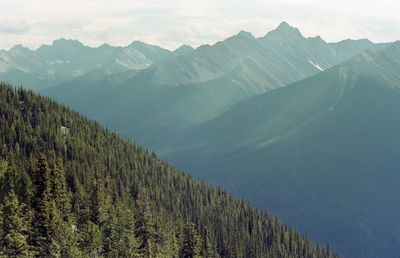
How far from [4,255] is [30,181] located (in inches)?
1183

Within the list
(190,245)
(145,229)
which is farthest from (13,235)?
(190,245)

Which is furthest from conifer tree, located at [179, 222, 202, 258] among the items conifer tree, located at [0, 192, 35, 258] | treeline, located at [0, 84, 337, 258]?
conifer tree, located at [0, 192, 35, 258]

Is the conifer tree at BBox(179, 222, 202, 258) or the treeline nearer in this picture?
the treeline

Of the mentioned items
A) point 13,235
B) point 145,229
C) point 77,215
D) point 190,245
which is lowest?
point 13,235

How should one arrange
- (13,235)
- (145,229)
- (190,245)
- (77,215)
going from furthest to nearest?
1. (190,245)
2. (145,229)
3. (77,215)
4. (13,235)

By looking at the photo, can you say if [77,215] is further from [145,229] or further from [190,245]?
[190,245]

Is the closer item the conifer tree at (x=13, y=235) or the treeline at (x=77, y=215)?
the conifer tree at (x=13, y=235)

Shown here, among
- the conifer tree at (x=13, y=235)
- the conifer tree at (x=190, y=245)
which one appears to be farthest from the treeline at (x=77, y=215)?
the conifer tree at (x=13, y=235)

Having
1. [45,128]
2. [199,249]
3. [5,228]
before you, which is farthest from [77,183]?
[45,128]

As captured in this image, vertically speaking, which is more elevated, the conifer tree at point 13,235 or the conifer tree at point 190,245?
the conifer tree at point 190,245

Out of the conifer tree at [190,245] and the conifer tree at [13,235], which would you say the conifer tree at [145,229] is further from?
the conifer tree at [13,235]

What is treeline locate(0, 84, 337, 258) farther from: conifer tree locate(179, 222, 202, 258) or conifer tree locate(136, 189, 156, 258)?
conifer tree locate(136, 189, 156, 258)

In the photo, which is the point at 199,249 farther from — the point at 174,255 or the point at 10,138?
the point at 10,138

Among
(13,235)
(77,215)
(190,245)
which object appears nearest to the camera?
(13,235)
